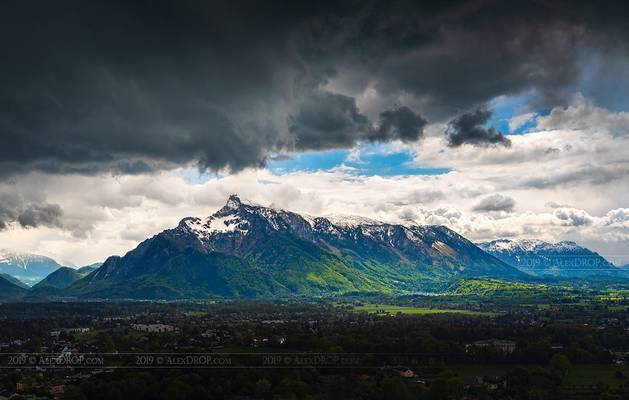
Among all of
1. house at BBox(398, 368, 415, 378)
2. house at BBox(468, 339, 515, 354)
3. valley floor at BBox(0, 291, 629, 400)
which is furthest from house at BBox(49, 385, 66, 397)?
house at BBox(468, 339, 515, 354)

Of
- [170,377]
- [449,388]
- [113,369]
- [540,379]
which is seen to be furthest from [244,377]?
[540,379]

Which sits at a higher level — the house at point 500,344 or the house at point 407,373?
the house at point 500,344

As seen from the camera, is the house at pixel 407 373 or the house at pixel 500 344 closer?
the house at pixel 407 373

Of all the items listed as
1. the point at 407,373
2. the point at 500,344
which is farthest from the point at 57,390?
the point at 500,344

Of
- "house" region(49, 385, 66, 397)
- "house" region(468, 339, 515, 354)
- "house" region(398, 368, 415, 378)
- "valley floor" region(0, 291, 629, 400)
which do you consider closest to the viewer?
"valley floor" region(0, 291, 629, 400)

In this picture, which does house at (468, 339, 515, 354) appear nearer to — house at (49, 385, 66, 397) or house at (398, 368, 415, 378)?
house at (398, 368, 415, 378)

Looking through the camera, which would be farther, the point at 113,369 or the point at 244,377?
the point at 113,369

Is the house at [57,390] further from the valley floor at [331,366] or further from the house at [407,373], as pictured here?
the house at [407,373]

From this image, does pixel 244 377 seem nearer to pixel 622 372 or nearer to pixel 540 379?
pixel 540 379

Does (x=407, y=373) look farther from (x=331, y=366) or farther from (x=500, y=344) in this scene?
(x=500, y=344)

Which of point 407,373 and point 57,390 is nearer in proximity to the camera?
point 57,390

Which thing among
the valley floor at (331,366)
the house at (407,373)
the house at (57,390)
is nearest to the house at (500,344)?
the valley floor at (331,366)
